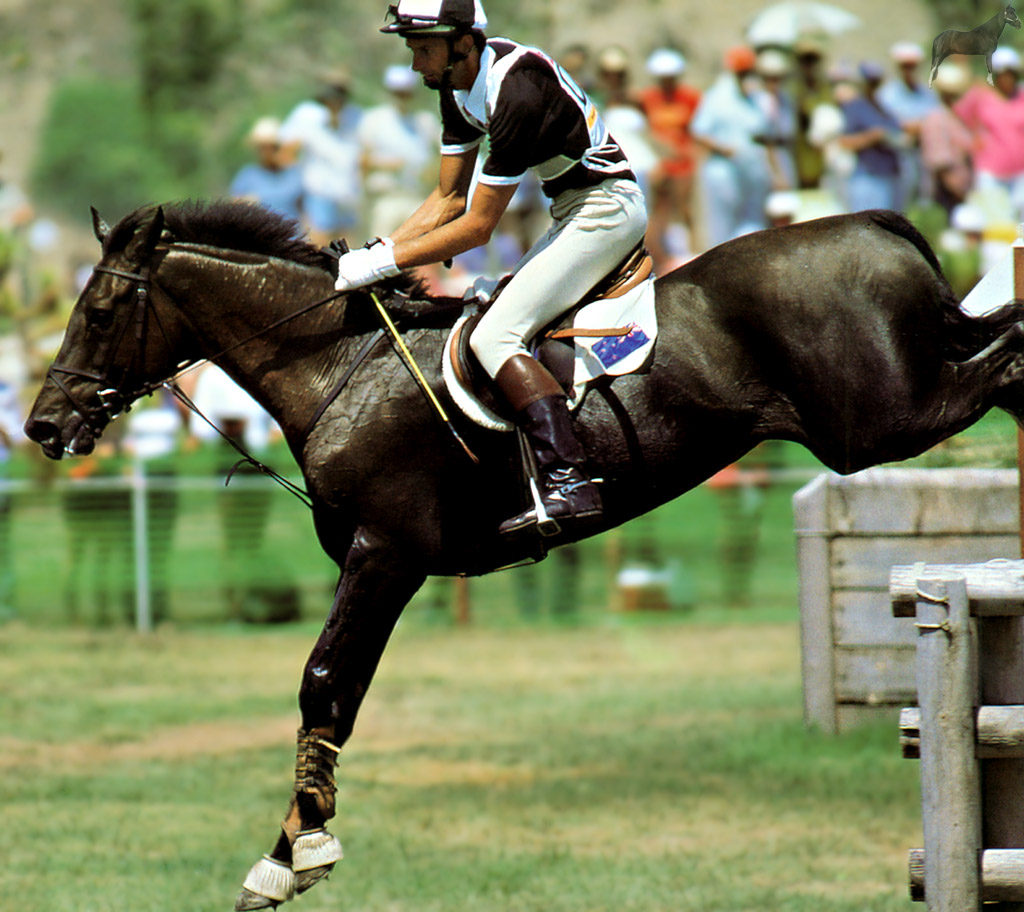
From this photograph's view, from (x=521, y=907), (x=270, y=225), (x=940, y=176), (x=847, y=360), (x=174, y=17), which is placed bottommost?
(x=521, y=907)

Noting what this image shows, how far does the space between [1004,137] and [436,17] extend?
33.0ft

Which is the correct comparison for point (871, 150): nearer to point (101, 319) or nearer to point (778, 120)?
point (778, 120)

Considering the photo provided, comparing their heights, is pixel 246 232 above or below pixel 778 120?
below

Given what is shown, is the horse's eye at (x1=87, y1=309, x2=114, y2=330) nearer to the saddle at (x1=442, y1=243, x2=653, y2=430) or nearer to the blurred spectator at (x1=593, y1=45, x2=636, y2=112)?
the saddle at (x1=442, y1=243, x2=653, y2=430)

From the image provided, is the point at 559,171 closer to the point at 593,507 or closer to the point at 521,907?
the point at 593,507

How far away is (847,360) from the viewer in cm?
569

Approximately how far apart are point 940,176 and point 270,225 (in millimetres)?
9682

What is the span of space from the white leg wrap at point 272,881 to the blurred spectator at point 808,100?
31.9 feet

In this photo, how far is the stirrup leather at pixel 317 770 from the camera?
5.80m

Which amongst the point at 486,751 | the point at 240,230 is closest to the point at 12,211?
the point at 486,751

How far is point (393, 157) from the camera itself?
15336mm

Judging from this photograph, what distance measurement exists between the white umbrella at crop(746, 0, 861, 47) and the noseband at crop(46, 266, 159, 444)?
10.3 metres

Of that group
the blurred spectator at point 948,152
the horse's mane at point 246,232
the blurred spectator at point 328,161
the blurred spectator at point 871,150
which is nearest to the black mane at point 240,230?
the horse's mane at point 246,232

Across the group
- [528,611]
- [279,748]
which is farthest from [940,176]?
[279,748]
